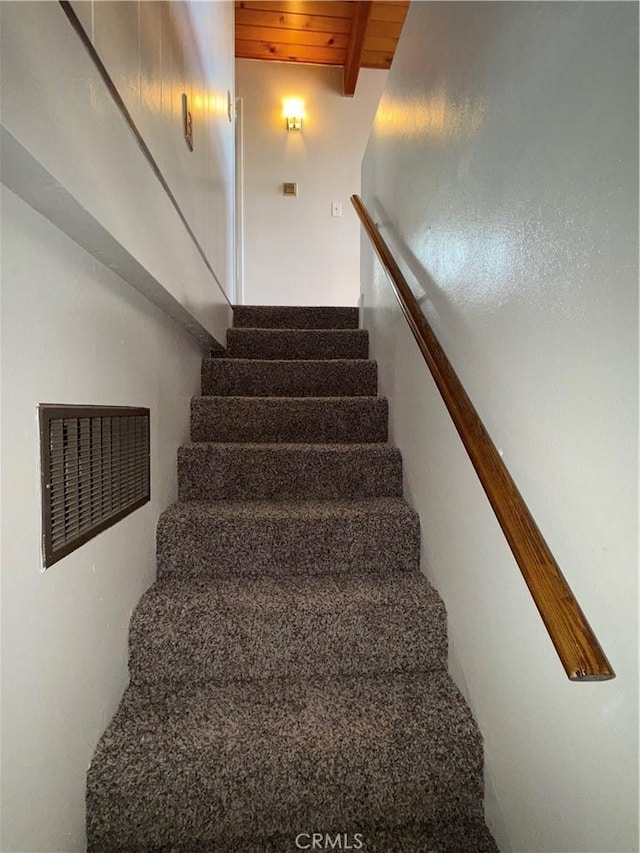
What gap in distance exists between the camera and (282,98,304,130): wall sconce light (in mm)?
3818

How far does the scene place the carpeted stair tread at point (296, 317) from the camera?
2.68 metres

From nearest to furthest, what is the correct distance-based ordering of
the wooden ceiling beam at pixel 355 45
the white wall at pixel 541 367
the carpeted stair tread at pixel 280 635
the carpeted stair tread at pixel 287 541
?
the white wall at pixel 541 367, the carpeted stair tread at pixel 280 635, the carpeted stair tread at pixel 287 541, the wooden ceiling beam at pixel 355 45

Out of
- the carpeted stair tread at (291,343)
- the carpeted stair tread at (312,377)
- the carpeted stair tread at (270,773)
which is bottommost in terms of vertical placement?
the carpeted stair tread at (270,773)

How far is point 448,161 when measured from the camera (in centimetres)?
123

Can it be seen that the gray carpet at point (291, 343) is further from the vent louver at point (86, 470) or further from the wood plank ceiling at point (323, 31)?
the wood plank ceiling at point (323, 31)

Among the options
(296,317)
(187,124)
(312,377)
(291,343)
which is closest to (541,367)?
(312,377)

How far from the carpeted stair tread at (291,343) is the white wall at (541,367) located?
107 cm

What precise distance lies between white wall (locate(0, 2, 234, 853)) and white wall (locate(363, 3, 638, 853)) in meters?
0.83

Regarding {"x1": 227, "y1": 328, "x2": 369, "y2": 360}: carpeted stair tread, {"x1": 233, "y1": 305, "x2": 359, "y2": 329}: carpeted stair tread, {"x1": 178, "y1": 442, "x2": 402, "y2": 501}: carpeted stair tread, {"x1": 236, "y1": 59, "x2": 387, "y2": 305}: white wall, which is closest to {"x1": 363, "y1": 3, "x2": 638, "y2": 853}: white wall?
{"x1": 178, "y1": 442, "x2": 402, "y2": 501}: carpeted stair tread

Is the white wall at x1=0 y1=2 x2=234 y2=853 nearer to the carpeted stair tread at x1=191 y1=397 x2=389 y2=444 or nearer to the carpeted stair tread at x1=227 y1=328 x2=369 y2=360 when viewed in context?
the carpeted stair tread at x1=191 y1=397 x2=389 y2=444

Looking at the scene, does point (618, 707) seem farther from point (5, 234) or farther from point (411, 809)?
point (5, 234)

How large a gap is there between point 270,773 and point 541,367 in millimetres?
1052

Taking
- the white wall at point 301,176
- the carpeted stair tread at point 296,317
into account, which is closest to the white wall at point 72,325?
the carpeted stair tread at point 296,317

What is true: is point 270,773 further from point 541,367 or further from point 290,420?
point 290,420
